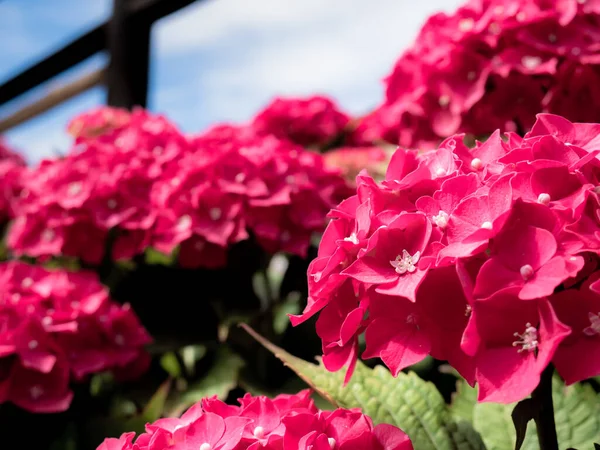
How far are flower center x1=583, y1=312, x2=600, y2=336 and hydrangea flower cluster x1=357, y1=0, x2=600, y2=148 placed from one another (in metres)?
0.73

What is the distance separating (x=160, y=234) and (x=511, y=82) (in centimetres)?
73

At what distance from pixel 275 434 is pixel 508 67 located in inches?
31.6

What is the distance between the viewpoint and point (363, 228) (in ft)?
2.02

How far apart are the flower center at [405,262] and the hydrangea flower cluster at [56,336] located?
0.75m

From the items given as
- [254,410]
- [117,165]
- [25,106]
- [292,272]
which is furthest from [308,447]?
[25,106]

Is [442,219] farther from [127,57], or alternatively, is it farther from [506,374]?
[127,57]

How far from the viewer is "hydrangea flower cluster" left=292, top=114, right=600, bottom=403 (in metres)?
0.51

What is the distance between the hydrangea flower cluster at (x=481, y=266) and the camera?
0.51 metres

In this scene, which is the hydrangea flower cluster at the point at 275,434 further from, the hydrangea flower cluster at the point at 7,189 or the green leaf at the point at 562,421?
the hydrangea flower cluster at the point at 7,189

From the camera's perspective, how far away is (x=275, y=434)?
62cm

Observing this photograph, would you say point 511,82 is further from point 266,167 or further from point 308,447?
point 308,447

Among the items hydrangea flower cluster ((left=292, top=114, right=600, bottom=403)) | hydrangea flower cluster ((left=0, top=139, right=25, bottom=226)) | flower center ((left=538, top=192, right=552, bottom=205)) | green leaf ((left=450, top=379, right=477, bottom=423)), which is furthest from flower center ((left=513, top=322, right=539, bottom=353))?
hydrangea flower cluster ((left=0, top=139, right=25, bottom=226))

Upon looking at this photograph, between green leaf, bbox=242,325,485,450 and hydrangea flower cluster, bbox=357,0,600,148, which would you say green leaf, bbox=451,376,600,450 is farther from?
hydrangea flower cluster, bbox=357,0,600,148

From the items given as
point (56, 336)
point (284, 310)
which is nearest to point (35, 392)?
point (56, 336)
